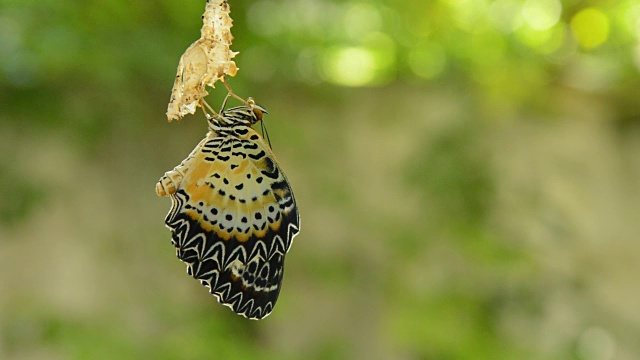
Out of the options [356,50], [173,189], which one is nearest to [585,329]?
[356,50]

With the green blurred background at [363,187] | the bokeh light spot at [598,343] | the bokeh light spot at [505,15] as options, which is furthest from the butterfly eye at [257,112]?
the bokeh light spot at [598,343]

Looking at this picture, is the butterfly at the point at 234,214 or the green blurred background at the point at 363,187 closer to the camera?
the butterfly at the point at 234,214

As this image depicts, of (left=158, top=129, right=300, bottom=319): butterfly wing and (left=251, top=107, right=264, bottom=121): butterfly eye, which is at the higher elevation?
(left=251, top=107, right=264, bottom=121): butterfly eye

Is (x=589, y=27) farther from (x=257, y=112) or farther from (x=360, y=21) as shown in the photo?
(x=257, y=112)

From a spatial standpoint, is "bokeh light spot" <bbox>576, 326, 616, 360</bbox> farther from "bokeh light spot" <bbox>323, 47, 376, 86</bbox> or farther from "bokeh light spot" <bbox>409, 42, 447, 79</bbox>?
"bokeh light spot" <bbox>323, 47, 376, 86</bbox>

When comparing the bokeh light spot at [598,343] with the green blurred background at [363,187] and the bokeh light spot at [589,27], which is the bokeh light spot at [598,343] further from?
the bokeh light spot at [589,27]

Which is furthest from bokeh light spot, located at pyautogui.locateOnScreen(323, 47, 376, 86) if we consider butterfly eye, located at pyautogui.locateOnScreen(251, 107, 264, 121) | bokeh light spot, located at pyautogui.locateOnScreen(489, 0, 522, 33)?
butterfly eye, located at pyautogui.locateOnScreen(251, 107, 264, 121)
